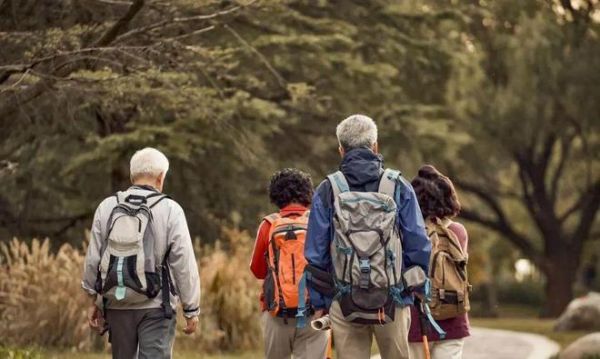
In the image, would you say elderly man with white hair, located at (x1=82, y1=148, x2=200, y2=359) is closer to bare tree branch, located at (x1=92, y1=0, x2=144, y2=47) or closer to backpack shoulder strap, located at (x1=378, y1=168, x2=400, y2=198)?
backpack shoulder strap, located at (x1=378, y1=168, x2=400, y2=198)

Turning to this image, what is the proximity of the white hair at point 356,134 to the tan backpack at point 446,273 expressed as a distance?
1194 mm

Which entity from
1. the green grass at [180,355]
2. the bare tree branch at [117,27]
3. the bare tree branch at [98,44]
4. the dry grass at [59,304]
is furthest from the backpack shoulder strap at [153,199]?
the dry grass at [59,304]

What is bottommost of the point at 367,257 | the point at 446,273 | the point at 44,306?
the point at 44,306

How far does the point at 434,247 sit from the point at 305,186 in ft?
3.00

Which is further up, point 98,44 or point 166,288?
point 98,44

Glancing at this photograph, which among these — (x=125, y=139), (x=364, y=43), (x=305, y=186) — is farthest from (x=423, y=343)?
(x=364, y=43)

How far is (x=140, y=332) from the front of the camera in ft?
24.3

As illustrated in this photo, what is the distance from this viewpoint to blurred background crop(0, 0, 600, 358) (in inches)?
528

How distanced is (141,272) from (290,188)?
1331 mm

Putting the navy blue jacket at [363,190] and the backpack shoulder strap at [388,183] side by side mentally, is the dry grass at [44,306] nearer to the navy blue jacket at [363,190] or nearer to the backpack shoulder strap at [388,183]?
the navy blue jacket at [363,190]

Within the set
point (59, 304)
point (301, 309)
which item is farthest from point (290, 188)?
point (59, 304)

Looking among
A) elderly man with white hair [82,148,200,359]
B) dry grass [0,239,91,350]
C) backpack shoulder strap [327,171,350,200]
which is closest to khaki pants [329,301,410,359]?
backpack shoulder strap [327,171,350,200]

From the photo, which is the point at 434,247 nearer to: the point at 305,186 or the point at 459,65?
the point at 305,186

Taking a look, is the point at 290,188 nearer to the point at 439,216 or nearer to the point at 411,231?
the point at 439,216
